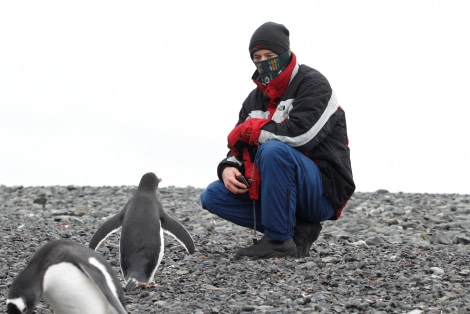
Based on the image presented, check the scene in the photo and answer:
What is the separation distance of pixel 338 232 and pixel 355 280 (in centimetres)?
265

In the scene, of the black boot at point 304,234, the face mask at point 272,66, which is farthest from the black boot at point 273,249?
the face mask at point 272,66

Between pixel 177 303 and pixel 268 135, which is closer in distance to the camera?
pixel 177 303

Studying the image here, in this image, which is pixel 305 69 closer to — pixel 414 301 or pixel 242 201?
pixel 242 201

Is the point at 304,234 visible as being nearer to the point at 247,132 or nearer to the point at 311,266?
the point at 311,266

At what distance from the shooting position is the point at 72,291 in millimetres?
3727

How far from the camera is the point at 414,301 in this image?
4074 millimetres

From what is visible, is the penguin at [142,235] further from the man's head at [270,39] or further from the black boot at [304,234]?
the man's head at [270,39]

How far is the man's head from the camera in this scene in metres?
5.15

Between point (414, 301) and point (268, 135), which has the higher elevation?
point (268, 135)

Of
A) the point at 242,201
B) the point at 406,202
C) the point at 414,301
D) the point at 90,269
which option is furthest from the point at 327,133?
the point at 406,202

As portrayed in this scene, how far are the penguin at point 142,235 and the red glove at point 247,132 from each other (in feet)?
2.09

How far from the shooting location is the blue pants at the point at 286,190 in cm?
498

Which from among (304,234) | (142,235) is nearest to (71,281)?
(142,235)

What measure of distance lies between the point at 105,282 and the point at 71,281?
0.52 ft
